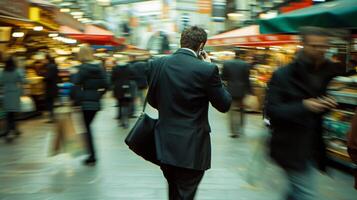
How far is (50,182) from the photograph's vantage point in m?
6.72

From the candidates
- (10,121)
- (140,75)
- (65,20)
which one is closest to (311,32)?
(10,121)

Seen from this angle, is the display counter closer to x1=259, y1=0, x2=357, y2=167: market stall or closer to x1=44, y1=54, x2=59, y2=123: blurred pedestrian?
x1=259, y1=0, x2=357, y2=167: market stall

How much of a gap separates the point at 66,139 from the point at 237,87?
447 centimetres

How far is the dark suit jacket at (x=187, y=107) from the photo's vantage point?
3914 millimetres

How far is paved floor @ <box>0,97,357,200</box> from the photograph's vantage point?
6078mm

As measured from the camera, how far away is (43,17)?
15.3 m

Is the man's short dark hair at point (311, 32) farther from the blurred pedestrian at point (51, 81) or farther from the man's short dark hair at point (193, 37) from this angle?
the blurred pedestrian at point (51, 81)

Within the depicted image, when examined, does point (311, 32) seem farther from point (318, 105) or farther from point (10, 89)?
point (10, 89)

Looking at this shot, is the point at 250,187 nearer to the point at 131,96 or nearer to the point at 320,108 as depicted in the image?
the point at 320,108

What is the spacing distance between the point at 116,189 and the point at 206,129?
265 centimetres

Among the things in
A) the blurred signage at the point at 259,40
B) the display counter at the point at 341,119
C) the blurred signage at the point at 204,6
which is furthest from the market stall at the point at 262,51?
the blurred signage at the point at 204,6

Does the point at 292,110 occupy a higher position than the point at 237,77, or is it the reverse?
the point at 292,110

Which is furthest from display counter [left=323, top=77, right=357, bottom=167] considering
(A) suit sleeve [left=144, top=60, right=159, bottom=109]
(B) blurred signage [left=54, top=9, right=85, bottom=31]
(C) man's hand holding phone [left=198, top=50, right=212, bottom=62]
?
(B) blurred signage [left=54, top=9, right=85, bottom=31]

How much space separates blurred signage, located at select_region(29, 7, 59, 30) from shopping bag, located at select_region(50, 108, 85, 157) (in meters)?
6.39
